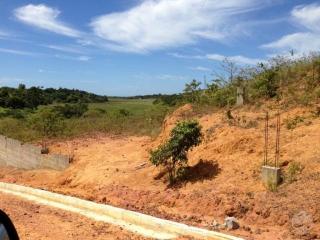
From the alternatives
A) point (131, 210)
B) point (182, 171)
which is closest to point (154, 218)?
point (131, 210)

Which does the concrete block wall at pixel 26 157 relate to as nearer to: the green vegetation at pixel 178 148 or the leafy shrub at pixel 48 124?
the leafy shrub at pixel 48 124

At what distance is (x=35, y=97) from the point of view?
54812 mm

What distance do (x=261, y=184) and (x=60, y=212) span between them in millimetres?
4834

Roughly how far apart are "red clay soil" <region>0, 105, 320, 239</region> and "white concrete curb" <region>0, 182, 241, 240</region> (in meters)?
0.57

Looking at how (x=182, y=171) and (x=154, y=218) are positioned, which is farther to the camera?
(x=182, y=171)

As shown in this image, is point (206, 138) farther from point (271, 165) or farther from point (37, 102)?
point (37, 102)

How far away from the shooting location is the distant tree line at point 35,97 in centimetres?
4953

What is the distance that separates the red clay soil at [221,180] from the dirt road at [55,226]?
1.42 meters

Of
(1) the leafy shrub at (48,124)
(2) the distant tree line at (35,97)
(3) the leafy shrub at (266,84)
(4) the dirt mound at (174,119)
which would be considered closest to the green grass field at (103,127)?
(1) the leafy shrub at (48,124)

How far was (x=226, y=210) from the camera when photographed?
34.7 ft

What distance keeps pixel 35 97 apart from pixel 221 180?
45.4m

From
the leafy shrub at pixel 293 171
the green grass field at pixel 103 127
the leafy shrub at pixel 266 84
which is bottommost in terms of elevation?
the leafy shrub at pixel 293 171

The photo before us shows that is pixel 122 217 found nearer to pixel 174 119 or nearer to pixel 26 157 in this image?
pixel 174 119

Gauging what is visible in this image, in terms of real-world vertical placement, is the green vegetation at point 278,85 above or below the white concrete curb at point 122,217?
above
